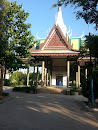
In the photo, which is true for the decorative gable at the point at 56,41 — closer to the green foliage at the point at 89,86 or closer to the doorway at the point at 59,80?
the doorway at the point at 59,80

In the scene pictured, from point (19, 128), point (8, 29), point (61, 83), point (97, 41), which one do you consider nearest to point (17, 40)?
point (8, 29)

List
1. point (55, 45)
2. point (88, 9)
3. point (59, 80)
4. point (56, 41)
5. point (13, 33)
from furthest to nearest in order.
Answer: point (59, 80), point (56, 41), point (55, 45), point (13, 33), point (88, 9)

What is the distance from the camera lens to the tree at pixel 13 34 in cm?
1176

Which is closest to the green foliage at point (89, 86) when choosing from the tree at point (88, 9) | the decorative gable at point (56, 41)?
the tree at point (88, 9)

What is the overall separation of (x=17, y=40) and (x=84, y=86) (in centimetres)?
633

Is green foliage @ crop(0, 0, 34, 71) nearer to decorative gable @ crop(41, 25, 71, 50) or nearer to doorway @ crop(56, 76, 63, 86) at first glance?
decorative gable @ crop(41, 25, 71, 50)

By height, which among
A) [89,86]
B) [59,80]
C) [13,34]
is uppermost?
[13,34]

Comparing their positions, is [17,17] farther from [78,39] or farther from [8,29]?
[78,39]

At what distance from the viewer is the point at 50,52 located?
20.3 m

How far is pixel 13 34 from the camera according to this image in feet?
39.4

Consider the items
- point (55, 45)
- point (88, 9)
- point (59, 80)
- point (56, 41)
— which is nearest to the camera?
point (88, 9)

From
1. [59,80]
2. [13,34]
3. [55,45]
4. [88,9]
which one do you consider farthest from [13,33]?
[59,80]

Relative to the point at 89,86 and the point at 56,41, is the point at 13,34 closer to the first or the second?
the point at 89,86

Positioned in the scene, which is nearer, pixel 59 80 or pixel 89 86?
pixel 89 86
